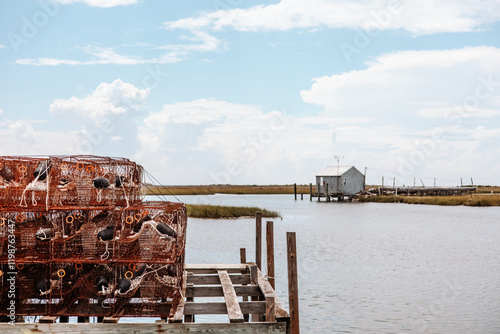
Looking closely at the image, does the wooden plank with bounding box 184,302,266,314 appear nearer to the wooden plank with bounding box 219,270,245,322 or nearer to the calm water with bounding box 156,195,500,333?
the wooden plank with bounding box 219,270,245,322

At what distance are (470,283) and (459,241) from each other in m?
15.4

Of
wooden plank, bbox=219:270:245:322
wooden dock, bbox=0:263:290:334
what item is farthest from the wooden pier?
wooden dock, bbox=0:263:290:334

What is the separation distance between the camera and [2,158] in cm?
1084

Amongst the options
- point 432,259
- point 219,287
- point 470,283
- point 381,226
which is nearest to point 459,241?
point 432,259

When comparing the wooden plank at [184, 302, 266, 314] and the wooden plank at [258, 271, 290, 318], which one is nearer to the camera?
the wooden plank at [258, 271, 290, 318]

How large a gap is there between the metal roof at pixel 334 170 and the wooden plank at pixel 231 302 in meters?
74.2

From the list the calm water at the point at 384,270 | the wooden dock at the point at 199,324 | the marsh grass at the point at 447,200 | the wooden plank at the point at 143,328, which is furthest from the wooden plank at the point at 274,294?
the marsh grass at the point at 447,200

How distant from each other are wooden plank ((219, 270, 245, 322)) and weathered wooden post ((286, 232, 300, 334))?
3.88 ft

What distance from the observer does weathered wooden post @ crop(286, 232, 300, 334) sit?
11561mm

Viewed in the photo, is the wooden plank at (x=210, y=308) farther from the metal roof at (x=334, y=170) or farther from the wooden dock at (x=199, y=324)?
the metal roof at (x=334, y=170)

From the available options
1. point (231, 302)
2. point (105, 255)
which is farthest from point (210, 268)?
point (105, 255)

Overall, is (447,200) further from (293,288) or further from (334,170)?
(293,288)

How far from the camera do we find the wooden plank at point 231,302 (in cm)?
1012

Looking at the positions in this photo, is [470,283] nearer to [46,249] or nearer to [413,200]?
[46,249]
